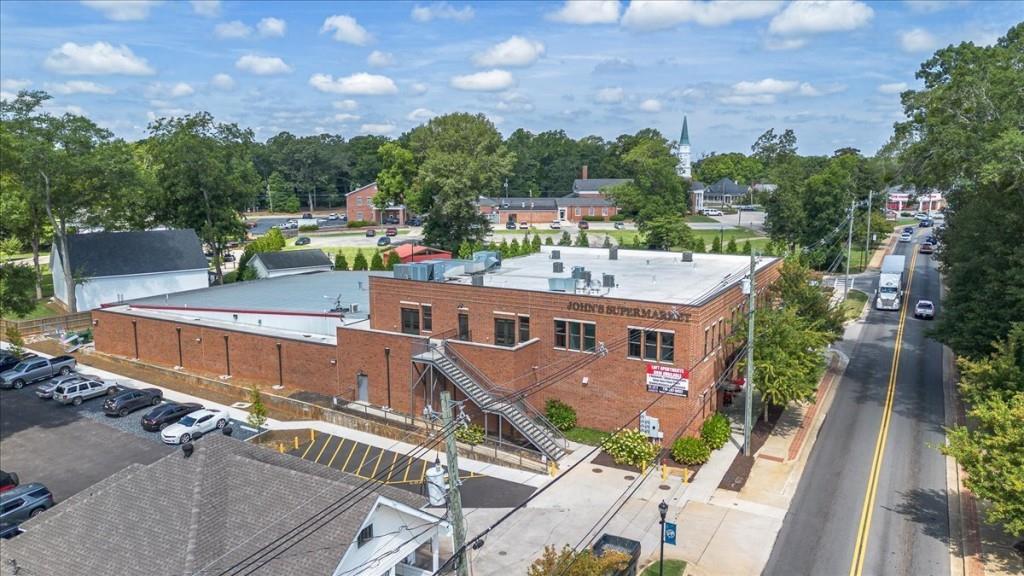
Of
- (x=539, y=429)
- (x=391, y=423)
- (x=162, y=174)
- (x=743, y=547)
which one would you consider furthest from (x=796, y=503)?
(x=162, y=174)

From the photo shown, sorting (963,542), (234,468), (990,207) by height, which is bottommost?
(963,542)

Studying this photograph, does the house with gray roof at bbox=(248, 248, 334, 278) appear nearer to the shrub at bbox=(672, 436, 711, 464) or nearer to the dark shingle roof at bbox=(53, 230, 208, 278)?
the dark shingle roof at bbox=(53, 230, 208, 278)

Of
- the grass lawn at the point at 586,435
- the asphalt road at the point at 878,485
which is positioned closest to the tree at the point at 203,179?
the grass lawn at the point at 586,435

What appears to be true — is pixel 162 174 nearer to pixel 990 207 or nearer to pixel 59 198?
pixel 59 198

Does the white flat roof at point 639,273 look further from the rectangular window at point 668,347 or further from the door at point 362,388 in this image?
the door at point 362,388

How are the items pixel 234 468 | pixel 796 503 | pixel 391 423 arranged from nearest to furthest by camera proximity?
pixel 234 468, pixel 796 503, pixel 391 423

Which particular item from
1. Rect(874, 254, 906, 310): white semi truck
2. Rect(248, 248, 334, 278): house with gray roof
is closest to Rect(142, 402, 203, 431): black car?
Rect(248, 248, 334, 278): house with gray roof

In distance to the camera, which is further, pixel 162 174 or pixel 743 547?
pixel 162 174
